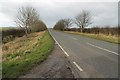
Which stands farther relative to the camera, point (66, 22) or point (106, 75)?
point (66, 22)

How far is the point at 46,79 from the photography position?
7926 millimetres

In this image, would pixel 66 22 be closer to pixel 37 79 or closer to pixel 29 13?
pixel 29 13

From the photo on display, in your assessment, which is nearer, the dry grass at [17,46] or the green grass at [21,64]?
the green grass at [21,64]

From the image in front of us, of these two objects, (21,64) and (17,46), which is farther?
(17,46)

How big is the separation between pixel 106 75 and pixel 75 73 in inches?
51.4

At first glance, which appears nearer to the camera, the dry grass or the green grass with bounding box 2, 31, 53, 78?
the green grass with bounding box 2, 31, 53, 78

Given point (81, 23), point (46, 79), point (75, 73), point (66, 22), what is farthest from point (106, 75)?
point (66, 22)

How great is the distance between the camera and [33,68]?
33.0 ft

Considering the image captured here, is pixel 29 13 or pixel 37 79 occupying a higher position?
pixel 29 13

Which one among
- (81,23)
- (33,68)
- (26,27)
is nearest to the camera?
(33,68)

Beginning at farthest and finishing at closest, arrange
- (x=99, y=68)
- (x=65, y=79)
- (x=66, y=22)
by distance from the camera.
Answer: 1. (x=66, y=22)
2. (x=99, y=68)
3. (x=65, y=79)

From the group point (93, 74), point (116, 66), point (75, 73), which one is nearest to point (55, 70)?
point (75, 73)

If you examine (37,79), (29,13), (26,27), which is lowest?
(37,79)

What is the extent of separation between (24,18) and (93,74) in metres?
52.4
